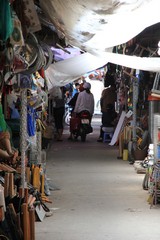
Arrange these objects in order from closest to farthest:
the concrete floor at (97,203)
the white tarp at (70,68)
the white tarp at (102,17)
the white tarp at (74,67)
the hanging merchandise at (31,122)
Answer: the white tarp at (102,17) < the concrete floor at (97,203) < the hanging merchandise at (31,122) < the white tarp at (74,67) < the white tarp at (70,68)

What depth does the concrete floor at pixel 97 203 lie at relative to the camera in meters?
6.89

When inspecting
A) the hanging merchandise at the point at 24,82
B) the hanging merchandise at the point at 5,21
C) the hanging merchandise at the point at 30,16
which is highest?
the hanging merchandise at the point at 30,16

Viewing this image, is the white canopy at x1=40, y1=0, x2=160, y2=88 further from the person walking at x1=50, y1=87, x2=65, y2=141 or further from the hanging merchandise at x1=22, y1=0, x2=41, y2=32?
the person walking at x1=50, y1=87, x2=65, y2=141

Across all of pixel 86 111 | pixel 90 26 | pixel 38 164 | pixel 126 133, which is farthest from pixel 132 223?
pixel 86 111

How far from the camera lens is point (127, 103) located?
52.2 feet

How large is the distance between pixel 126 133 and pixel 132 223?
678 cm

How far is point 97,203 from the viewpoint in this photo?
8.59 meters

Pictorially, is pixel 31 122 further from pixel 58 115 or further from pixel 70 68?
pixel 58 115

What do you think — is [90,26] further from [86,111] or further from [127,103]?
[86,111]

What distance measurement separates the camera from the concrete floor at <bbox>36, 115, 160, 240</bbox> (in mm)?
6887

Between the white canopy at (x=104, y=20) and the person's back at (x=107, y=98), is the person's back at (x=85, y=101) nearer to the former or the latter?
the person's back at (x=107, y=98)

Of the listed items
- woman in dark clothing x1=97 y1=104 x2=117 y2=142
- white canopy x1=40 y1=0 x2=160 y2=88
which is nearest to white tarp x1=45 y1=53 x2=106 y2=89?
white canopy x1=40 y1=0 x2=160 y2=88

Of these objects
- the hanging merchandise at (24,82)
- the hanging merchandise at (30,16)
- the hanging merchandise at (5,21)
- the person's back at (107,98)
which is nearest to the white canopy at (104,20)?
the hanging merchandise at (30,16)

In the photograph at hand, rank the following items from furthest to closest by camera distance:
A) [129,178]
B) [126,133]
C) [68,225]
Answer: [126,133], [129,178], [68,225]
